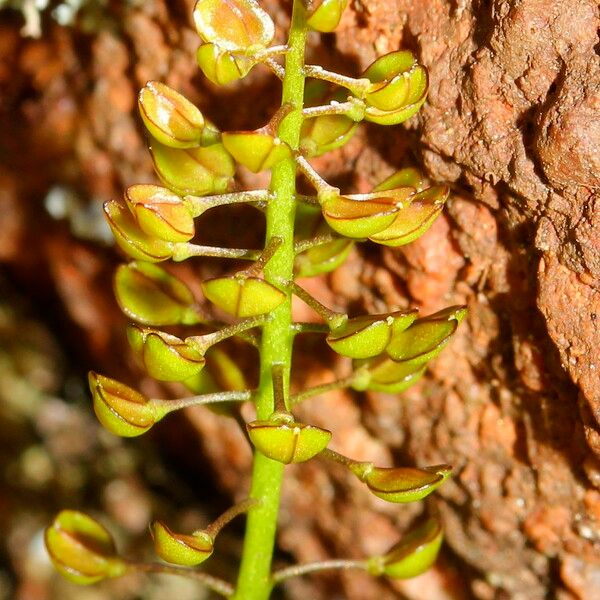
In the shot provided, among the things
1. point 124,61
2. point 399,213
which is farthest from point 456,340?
point 124,61

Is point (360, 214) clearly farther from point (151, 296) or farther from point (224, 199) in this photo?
point (151, 296)

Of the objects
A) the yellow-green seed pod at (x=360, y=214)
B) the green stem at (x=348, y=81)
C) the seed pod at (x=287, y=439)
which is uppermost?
the green stem at (x=348, y=81)

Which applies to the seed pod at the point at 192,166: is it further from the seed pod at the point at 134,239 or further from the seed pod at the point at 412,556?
the seed pod at the point at 412,556

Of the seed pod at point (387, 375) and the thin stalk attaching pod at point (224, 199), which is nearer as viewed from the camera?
the thin stalk attaching pod at point (224, 199)

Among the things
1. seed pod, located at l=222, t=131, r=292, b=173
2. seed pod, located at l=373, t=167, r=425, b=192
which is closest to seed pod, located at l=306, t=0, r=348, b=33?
seed pod, located at l=222, t=131, r=292, b=173

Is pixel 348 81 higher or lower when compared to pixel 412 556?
higher

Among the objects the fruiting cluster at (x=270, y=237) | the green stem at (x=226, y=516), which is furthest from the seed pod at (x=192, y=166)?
the green stem at (x=226, y=516)

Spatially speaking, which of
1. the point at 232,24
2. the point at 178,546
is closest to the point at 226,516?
the point at 178,546

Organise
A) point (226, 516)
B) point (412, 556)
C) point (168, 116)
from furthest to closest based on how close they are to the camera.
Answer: point (412, 556), point (226, 516), point (168, 116)
